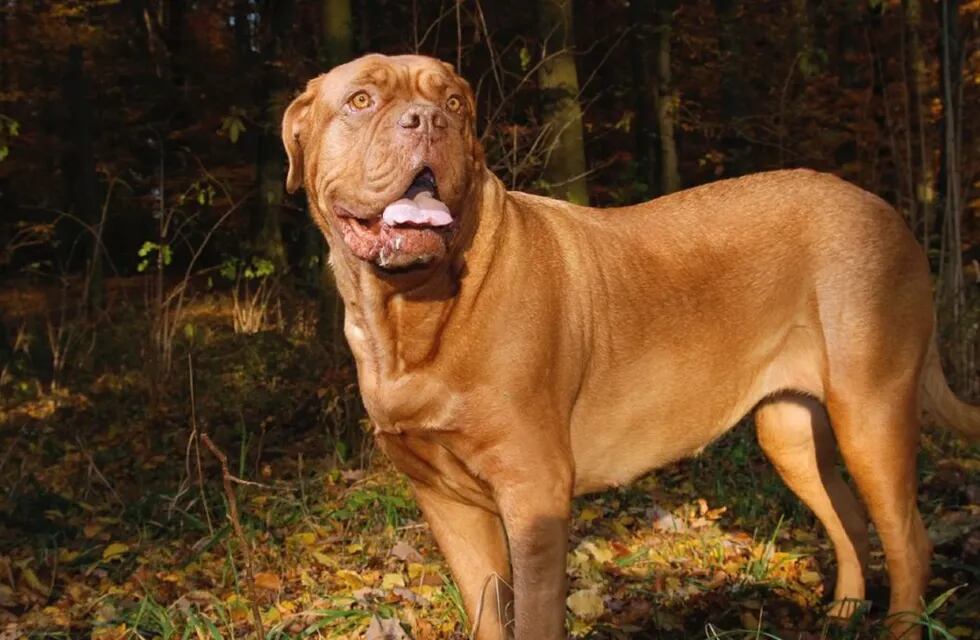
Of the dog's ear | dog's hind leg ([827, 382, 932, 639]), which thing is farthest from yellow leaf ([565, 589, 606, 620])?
the dog's ear

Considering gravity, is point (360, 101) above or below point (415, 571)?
above

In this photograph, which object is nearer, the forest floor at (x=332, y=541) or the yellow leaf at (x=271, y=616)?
the forest floor at (x=332, y=541)

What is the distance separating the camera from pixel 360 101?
9.76 feet

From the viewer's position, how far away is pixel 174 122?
1997 cm

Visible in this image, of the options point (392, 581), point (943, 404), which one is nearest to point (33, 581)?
point (392, 581)

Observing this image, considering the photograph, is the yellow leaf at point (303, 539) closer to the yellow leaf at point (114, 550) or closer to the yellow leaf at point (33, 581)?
the yellow leaf at point (114, 550)

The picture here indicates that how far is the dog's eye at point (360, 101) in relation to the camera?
2.96 m

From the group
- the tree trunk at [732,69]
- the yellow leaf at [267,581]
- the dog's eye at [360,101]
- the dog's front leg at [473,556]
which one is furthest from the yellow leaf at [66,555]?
Result: the tree trunk at [732,69]

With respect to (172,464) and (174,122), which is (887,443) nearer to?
(172,464)

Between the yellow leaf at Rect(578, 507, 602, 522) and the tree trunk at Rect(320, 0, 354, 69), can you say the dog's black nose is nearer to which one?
the yellow leaf at Rect(578, 507, 602, 522)

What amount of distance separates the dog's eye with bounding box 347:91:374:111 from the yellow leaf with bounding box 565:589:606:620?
1.89m

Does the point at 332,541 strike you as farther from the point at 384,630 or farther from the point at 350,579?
the point at 384,630

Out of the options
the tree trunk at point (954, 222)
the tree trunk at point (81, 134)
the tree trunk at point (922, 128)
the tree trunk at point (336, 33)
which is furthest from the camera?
the tree trunk at point (81, 134)

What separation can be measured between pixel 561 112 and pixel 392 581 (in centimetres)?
432
